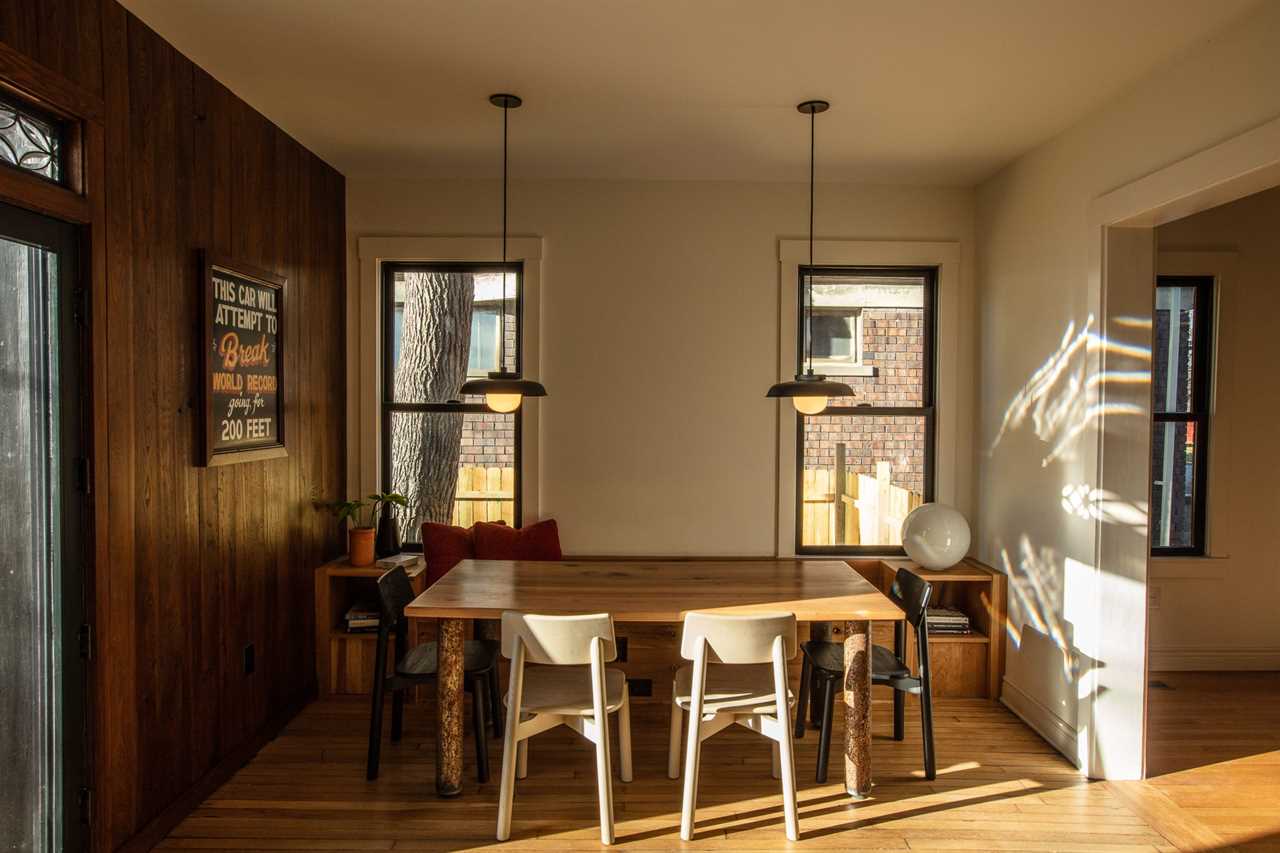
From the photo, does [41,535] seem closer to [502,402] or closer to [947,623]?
[502,402]

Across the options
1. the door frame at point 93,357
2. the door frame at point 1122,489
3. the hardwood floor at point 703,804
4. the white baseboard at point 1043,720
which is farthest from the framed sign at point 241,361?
the white baseboard at point 1043,720

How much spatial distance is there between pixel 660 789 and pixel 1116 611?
6.79 ft

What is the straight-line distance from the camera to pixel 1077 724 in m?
3.82

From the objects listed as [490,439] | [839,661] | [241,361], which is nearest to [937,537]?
[839,661]

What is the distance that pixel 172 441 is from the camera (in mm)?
3178

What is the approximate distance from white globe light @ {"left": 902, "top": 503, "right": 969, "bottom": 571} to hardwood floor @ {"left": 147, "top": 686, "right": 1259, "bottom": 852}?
3.05 feet

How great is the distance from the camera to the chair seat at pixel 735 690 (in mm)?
3232

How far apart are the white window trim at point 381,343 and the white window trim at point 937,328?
1.45m

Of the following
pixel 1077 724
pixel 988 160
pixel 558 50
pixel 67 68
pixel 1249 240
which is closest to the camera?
pixel 67 68

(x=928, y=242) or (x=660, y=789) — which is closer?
(x=660, y=789)

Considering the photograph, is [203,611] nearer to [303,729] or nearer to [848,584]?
[303,729]

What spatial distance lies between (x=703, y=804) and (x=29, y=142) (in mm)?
3235

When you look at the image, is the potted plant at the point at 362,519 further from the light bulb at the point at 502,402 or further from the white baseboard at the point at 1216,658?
the white baseboard at the point at 1216,658

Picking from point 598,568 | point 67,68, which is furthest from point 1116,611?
point 67,68
